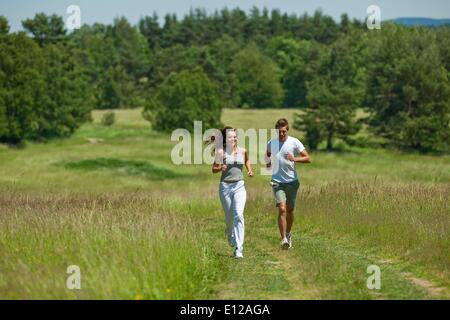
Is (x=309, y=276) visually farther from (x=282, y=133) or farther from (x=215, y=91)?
(x=215, y=91)

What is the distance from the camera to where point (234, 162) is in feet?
38.8

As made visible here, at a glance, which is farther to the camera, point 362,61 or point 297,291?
point 362,61

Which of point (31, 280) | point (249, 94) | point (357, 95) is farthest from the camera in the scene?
point (249, 94)

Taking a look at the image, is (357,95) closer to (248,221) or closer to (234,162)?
(248,221)

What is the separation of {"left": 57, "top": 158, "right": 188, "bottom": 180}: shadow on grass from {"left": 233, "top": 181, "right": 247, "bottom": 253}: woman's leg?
31836 mm

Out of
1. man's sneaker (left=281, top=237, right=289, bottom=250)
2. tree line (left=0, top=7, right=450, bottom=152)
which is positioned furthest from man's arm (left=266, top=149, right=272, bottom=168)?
tree line (left=0, top=7, right=450, bottom=152)

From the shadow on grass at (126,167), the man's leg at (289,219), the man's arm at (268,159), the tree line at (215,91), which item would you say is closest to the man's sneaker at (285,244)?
the man's leg at (289,219)

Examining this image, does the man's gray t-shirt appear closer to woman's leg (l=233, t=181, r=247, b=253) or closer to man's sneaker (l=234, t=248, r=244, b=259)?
woman's leg (l=233, t=181, r=247, b=253)

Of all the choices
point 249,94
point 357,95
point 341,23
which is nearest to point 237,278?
point 357,95

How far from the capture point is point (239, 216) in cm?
1177

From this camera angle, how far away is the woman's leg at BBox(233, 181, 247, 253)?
1159 cm

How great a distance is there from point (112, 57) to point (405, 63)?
6899 cm

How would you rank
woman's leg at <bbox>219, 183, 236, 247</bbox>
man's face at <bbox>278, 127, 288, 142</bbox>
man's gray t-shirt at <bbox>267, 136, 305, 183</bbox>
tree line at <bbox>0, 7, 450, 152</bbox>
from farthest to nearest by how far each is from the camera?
1. tree line at <bbox>0, 7, 450, 152</bbox>
2. man's gray t-shirt at <bbox>267, 136, 305, 183</bbox>
3. man's face at <bbox>278, 127, 288, 142</bbox>
4. woman's leg at <bbox>219, 183, 236, 247</bbox>

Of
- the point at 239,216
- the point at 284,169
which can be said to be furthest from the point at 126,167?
the point at 239,216
